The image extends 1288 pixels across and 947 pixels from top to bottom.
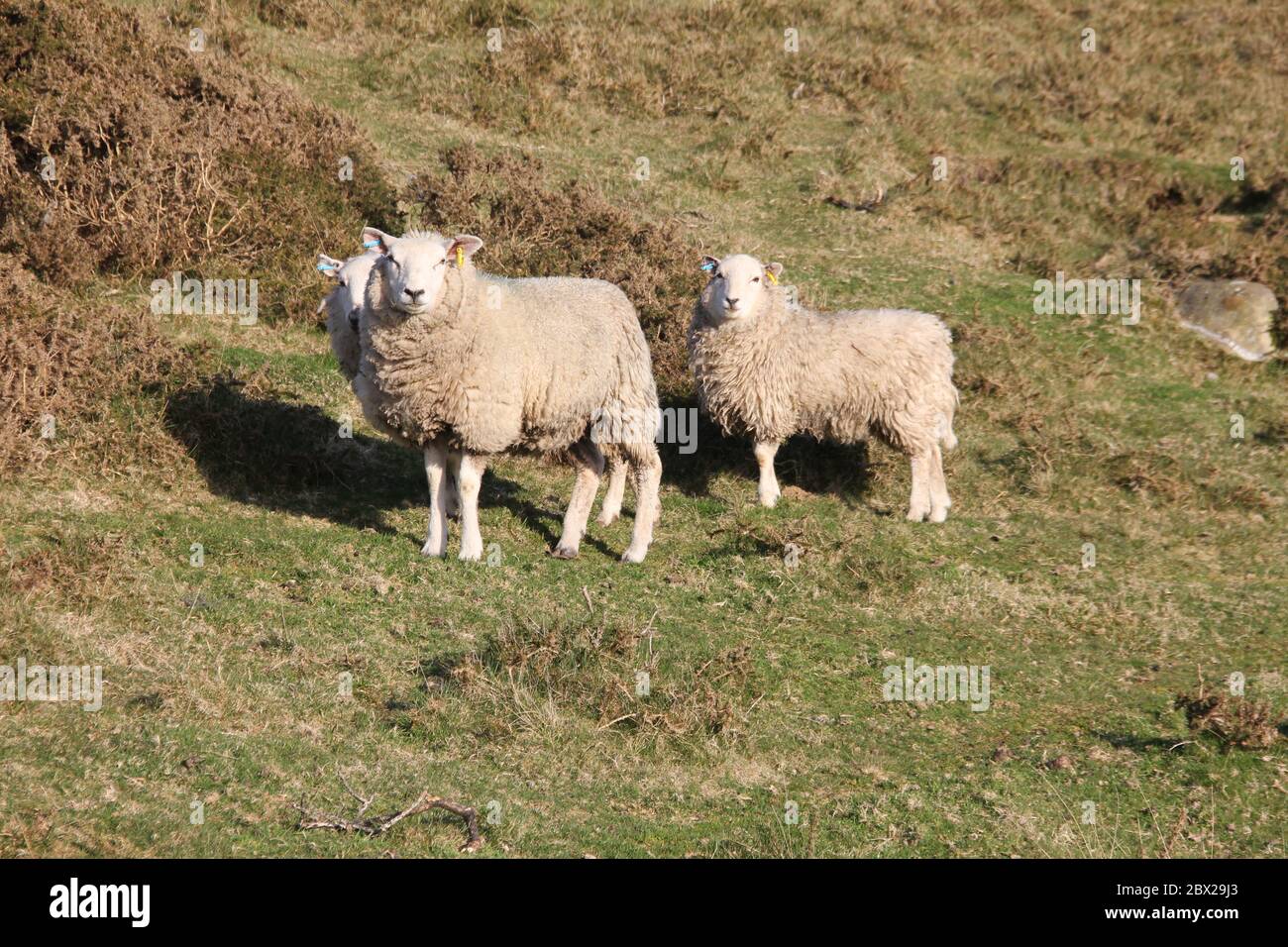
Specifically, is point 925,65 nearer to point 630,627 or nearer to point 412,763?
point 630,627

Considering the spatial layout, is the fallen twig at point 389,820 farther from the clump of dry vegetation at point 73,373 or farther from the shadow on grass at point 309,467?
the clump of dry vegetation at point 73,373

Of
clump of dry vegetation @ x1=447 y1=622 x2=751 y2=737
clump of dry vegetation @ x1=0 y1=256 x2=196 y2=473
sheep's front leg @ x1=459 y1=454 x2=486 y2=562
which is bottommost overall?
clump of dry vegetation @ x1=447 y1=622 x2=751 y2=737

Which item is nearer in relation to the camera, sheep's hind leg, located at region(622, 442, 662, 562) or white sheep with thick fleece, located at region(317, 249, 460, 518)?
white sheep with thick fleece, located at region(317, 249, 460, 518)

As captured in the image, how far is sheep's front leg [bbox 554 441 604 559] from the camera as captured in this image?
A: 1070 cm

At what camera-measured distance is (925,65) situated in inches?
817

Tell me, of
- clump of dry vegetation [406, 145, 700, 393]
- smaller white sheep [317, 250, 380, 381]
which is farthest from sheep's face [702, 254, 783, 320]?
smaller white sheep [317, 250, 380, 381]

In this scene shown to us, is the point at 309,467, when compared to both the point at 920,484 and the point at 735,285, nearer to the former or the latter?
the point at 735,285

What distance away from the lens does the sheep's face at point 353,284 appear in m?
10.5

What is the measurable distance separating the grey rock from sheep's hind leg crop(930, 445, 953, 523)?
5.39m

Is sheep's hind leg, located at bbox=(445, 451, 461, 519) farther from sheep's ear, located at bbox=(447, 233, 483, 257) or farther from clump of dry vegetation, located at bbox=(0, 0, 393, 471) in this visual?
clump of dry vegetation, located at bbox=(0, 0, 393, 471)

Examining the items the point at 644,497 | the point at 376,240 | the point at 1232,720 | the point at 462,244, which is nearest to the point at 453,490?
the point at 644,497

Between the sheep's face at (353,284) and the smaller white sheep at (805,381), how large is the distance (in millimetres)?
3110

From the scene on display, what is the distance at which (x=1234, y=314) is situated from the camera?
16.1m

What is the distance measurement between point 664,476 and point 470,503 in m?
2.75
